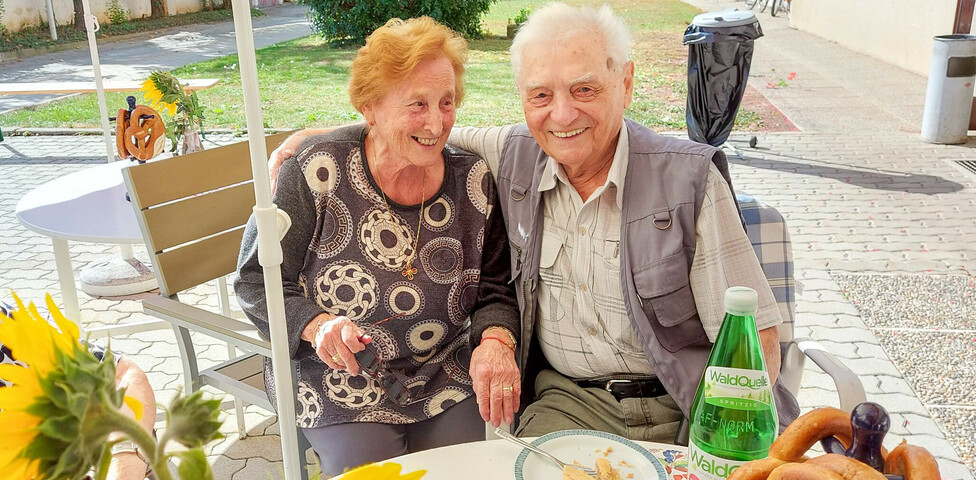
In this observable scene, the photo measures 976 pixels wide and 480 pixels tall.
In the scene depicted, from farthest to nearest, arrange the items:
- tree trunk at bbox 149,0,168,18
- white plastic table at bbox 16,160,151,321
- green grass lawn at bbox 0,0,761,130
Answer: tree trunk at bbox 149,0,168,18 < green grass lawn at bbox 0,0,761,130 < white plastic table at bbox 16,160,151,321

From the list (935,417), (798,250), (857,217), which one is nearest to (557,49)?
(935,417)

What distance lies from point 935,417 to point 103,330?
3653 mm

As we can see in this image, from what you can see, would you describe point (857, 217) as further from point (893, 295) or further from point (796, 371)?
point (796, 371)

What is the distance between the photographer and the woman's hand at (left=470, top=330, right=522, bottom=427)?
189 cm

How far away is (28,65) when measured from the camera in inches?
543

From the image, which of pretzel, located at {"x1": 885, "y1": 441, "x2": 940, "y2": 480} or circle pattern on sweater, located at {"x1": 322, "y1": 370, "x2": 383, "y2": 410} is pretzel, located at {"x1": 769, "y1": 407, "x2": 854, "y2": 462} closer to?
pretzel, located at {"x1": 885, "y1": 441, "x2": 940, "y2": 480}

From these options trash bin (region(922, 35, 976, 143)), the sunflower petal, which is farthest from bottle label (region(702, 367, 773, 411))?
trash bin (region(922, 35, 976, 143))

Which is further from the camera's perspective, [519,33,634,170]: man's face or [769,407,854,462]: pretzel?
[519,33,634,170]: man's face

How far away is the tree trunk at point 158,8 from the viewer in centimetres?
2197

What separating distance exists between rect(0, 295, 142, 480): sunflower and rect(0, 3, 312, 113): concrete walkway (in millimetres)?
9681

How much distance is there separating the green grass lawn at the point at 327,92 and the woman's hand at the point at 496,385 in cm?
638

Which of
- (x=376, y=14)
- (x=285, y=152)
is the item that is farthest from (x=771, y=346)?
(x=376, y=14)

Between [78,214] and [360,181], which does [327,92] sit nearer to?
→ [78,214]

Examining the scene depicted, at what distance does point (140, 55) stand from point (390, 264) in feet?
48.7
